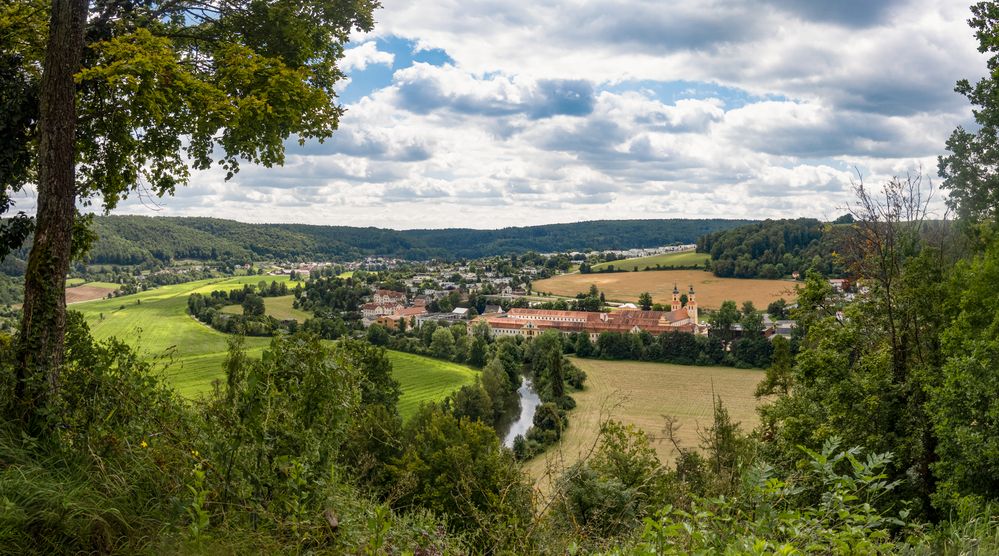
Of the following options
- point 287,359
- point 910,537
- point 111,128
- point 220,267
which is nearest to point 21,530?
point 287,359

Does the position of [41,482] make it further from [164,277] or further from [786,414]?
[164,277]

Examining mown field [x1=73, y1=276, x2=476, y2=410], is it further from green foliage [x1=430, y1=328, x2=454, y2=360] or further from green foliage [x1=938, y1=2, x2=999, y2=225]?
green foliage [x1=938, y1=2, x2=999, y2=225]

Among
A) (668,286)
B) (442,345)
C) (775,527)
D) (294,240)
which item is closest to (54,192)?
(775,527)

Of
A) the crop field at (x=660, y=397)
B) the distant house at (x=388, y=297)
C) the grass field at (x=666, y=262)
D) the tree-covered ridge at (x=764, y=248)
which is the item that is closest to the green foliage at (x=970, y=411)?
the crop field at (x=660, y=397)

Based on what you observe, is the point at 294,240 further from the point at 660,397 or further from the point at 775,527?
the point at 775,527

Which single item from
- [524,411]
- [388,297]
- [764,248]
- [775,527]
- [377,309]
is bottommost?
[524,411]

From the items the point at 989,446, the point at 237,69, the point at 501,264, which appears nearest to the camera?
the point at 237,69
